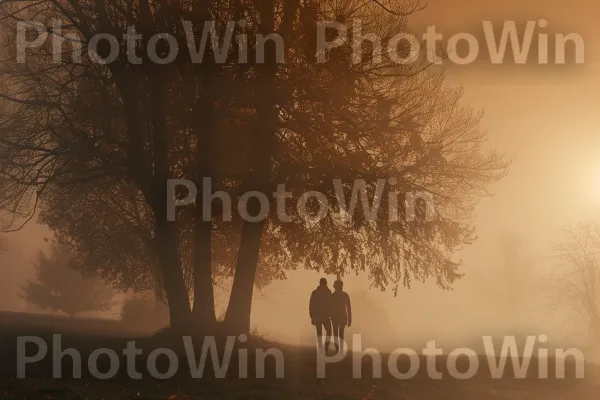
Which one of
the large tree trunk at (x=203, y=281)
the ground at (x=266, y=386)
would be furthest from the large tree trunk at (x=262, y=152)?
the ground at (x=266, y=386)

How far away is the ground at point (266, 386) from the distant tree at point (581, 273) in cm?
4980

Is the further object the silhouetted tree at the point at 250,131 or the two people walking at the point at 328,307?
the two people walking at the point at 328,307

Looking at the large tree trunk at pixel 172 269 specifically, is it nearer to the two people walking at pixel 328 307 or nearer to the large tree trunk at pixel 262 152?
the large tree trunk at pixel 262 152

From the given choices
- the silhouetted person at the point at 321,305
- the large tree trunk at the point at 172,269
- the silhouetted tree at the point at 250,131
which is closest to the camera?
the silhouetted tree at the point at 250,131

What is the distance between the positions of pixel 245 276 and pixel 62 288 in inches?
2096

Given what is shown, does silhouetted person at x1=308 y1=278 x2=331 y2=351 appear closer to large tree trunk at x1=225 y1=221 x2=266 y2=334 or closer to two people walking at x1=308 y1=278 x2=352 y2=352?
two people walking at x1=308 y1=278 x2=352 y2=352

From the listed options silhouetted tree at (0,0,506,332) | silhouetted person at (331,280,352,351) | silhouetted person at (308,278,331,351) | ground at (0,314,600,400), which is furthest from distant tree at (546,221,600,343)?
silhouetted person at (308,278,331,351)

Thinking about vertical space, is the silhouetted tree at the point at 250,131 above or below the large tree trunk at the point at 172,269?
above

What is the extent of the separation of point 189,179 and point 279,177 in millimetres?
2825

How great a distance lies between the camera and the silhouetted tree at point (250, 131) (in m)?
23.6

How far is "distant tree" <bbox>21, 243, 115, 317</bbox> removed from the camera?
238 ft

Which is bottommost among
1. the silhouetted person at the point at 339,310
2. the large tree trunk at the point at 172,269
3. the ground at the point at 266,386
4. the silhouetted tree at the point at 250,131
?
the ground at the point at 266,386

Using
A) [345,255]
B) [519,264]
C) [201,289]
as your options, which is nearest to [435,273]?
[345,255]

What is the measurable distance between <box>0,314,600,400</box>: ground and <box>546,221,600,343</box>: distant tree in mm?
49798
